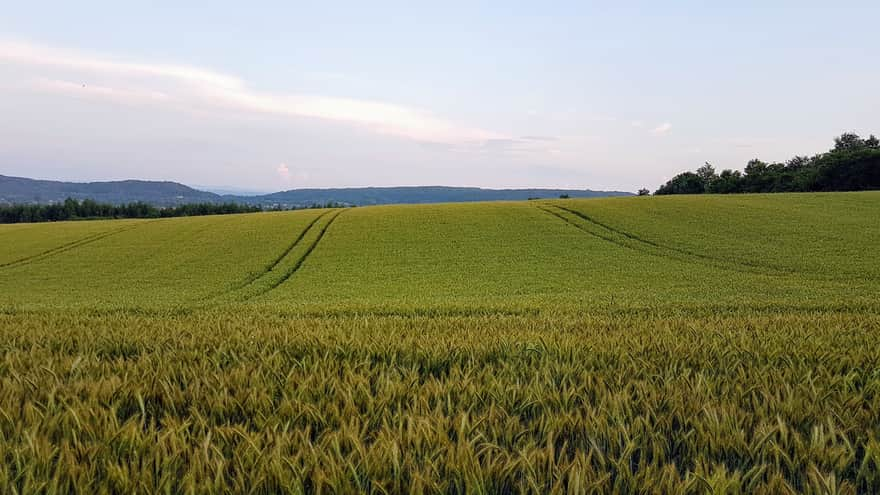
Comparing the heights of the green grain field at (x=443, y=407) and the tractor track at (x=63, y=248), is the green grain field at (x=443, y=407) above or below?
above

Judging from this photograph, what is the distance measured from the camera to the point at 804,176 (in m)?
74.9

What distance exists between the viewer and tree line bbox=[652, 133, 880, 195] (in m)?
67.2

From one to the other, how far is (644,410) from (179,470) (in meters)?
1.72

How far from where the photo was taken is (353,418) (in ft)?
5.96

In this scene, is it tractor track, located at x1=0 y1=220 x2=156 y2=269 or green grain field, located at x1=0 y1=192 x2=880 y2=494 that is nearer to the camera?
green grain field, located at x1=0 y1=192 x2=880 y2=494

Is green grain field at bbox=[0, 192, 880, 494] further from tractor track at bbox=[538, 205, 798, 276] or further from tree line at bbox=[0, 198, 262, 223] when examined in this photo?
tree line at bbox=[0, 198, 262, 223]

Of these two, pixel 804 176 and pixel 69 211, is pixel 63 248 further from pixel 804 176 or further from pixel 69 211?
pixel 804 176

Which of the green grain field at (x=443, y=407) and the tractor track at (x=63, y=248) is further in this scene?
the tractor track at (x=63, y=248)

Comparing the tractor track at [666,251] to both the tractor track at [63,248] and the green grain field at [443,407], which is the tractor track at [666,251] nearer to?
the green grain field at [443,407]

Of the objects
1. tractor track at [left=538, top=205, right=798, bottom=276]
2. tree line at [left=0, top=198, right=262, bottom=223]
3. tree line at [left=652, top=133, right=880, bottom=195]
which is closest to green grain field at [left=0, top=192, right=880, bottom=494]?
tractor track at [left=538, top=205, right=798, bottom=276]

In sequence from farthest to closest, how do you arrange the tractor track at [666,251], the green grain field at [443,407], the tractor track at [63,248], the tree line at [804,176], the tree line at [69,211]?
the tree line at [69,211] < the tree line at [804,176] < the tractor track at [63,248] < the tractor track at [666,251] < the green grain field at [443,407]

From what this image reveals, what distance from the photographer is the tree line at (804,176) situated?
220ft

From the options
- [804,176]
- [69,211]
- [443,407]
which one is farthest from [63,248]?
[804,176]

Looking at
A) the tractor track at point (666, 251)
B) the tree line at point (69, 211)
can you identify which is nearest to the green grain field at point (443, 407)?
the tractor track at point (666, 251)
